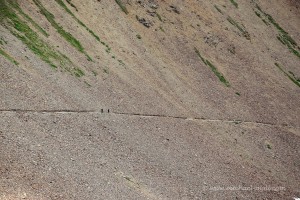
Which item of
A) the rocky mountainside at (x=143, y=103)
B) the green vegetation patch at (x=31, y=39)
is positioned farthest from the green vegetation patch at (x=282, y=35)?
the green vegetation patch at (x=31, y=39)

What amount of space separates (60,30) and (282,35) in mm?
51111

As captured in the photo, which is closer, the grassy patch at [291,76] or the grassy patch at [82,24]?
the grassy patch at [82,24]

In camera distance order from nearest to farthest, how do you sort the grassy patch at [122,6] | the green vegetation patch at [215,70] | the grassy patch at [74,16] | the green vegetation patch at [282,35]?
the grassy patch at [74,16]
the green vegetation patch at [215,70]
the grassy patch at [122,6]
the green vegetation patch at [282,35]

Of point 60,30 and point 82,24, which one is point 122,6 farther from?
point 60,30

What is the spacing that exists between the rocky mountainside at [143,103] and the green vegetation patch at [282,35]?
1.74 m

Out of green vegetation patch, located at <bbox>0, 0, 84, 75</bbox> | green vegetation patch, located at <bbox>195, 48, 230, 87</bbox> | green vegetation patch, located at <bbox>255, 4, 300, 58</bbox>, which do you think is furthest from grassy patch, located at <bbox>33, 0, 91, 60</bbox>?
green vegetation patch, located at <bbox>255, 4, 300, 58</bbox>

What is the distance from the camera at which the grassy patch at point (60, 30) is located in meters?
47.3

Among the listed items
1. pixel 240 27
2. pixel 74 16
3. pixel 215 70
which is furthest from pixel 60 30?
pixel 240 27

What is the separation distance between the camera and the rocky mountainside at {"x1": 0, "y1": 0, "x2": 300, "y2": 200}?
94.2ft

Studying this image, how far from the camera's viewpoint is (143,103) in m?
43.7

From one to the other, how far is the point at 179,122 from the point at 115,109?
8.54 m

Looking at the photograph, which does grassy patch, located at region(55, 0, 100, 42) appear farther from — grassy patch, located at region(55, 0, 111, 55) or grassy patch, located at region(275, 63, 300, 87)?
grassy patch, located at region(275, 63, 300, 87)

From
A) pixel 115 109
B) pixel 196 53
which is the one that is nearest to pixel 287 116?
pixel 196 53

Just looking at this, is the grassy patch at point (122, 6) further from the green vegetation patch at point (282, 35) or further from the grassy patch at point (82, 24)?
the green vegetation patch at point (282, 35)
